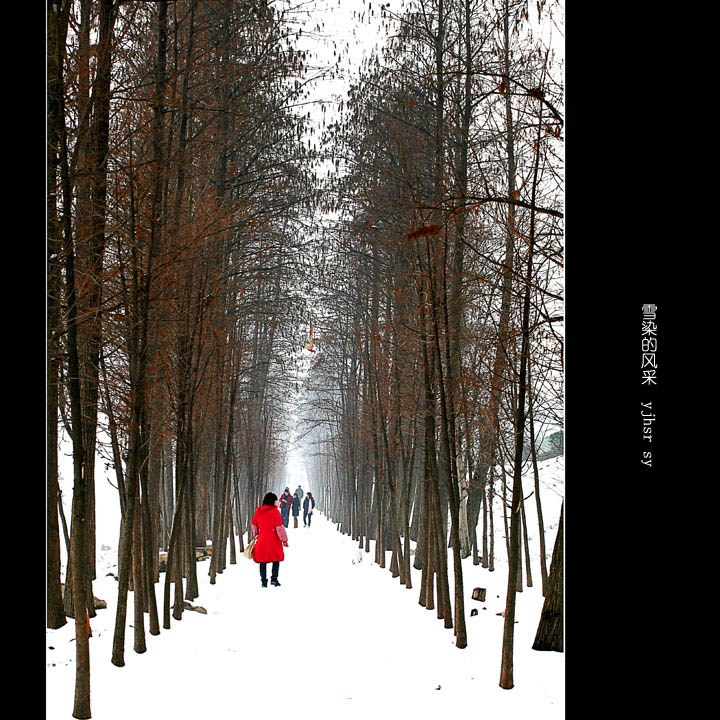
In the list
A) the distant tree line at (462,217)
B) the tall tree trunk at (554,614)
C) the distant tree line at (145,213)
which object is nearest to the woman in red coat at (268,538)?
the distant tree line at (145,213)

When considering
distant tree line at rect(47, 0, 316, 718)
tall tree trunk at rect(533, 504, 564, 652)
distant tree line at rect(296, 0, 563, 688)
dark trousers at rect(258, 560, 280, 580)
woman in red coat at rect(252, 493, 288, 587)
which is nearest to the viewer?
distant tree line at rect(47, 0, 316, 718)

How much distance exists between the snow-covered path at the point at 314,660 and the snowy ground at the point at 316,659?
A: 0.04 ft

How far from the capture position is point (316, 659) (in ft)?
18.6

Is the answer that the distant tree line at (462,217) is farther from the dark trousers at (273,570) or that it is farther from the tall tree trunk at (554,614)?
the dark trousers at (273,570)

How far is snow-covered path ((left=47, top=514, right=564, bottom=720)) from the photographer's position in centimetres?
440

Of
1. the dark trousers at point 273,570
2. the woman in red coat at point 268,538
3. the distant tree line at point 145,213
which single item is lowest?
the dark trousers at point 273,570

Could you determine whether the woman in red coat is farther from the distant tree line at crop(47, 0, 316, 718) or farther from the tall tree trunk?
the tall tree trunk

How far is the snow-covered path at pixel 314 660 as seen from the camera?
440 centimetres

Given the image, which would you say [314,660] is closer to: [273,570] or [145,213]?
[145,213]

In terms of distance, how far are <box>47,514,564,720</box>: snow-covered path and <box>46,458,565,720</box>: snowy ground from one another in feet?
0.04

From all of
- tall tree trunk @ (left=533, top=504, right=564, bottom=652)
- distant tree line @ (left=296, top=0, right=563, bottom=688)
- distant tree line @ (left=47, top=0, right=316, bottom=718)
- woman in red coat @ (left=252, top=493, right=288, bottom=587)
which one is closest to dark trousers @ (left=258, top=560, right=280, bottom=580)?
woman in red coat @ (left=252, top=493, right=288, bottom=587)
